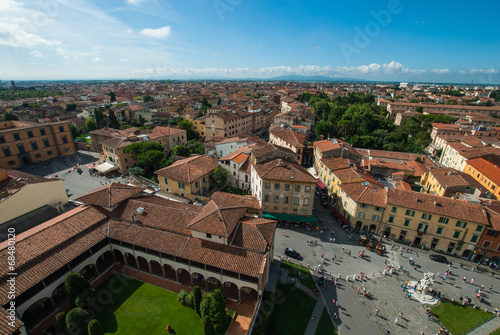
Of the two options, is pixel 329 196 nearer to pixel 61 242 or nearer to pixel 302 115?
pixel 61 242

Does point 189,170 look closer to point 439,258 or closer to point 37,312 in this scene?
point 37,312

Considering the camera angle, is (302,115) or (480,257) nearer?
Answer: (480,257)

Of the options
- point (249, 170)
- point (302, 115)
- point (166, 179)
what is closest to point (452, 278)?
point (249, 170)

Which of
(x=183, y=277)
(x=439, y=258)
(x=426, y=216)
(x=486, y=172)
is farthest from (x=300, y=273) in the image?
(x=486, y=172)

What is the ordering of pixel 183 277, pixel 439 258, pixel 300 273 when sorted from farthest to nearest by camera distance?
pixel 439 258 < pixel 300 273 < pixel 183 277

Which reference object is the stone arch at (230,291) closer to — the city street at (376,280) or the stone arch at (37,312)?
the city street at (376,280)

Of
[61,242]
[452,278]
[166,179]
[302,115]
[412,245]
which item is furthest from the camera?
[302,115]
